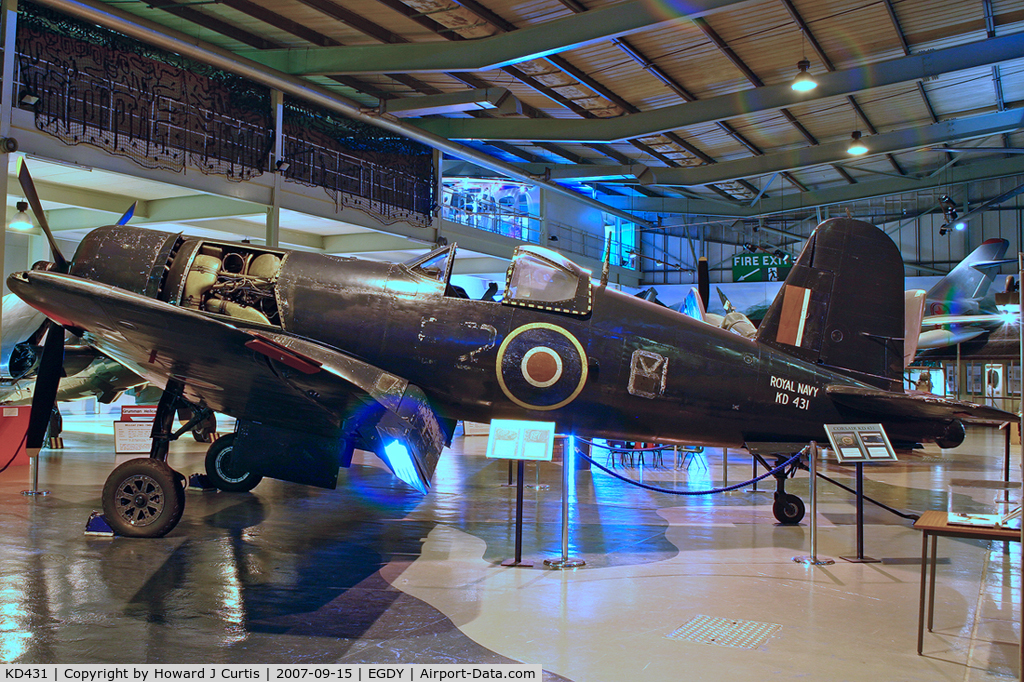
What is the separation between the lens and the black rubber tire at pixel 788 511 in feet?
26.0

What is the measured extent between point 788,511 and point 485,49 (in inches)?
378

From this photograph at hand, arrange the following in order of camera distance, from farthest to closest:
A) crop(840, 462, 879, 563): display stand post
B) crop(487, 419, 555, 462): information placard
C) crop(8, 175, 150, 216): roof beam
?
crop(8, 175, 150, 216): roof beam < crop(840, 462, 879, 563): display stand post < crop(487, 419, 555, 462): information placard

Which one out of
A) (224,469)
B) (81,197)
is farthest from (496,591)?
(81,197)

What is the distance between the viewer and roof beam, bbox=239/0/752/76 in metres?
11.6

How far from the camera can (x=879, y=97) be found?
61.8ft

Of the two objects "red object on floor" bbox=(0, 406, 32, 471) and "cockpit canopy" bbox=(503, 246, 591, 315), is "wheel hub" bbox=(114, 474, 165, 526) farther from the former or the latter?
"red object on floor" bbox=(0, 406, 32, 471)

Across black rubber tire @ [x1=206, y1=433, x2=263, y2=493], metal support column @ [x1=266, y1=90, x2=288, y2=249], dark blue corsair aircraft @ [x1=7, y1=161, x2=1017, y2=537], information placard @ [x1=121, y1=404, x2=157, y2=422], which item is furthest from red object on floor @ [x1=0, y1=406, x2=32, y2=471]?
metal support column @ [x1=266, y1=90, x2=288, y2=249]

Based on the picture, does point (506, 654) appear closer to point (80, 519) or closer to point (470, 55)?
point (80, 519)

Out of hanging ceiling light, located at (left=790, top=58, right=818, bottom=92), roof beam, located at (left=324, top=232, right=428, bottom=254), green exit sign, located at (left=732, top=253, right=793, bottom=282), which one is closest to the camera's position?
hanging ceiling light, located at (left=790, top=58, right=818, bottom=92)

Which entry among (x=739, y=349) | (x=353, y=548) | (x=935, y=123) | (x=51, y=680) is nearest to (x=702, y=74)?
(x=935, y=123)

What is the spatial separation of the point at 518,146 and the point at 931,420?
1806cm

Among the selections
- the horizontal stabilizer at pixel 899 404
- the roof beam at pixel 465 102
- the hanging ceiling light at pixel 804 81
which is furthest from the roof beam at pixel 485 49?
the horizontal stabilizer at pixel 899 404

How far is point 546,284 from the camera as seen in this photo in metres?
6.67

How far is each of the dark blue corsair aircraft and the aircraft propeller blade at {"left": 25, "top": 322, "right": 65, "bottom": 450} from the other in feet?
0.06
